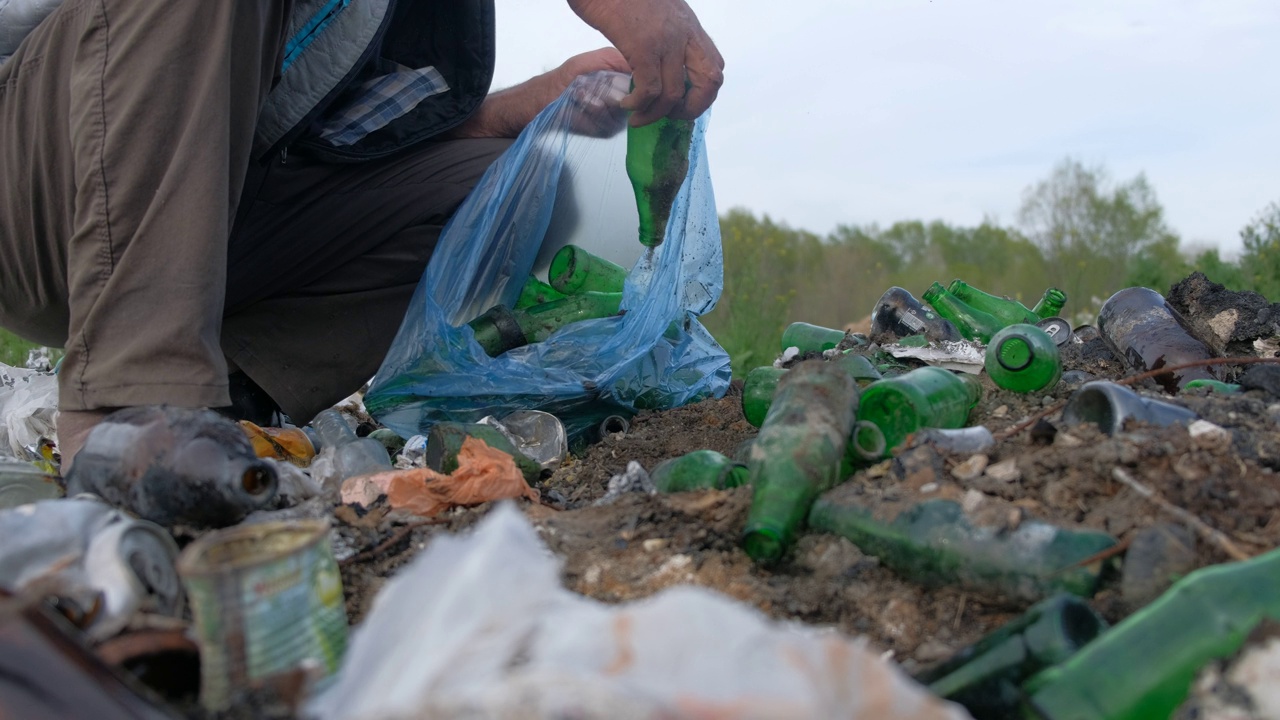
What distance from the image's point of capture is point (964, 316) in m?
2.89

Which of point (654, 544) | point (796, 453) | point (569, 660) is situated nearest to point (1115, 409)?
point (796, 453)

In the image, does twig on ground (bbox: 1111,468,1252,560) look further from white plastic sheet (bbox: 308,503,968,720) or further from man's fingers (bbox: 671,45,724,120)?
man's fingers (bbox: 671,45,724,120)

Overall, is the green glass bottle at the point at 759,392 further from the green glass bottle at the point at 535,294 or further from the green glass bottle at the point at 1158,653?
the green glass bottle at the point at 1158,653

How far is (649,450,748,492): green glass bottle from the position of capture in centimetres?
167

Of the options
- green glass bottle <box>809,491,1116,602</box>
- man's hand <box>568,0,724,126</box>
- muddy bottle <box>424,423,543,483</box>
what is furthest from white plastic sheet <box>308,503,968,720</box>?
man's hand <box>568,0,724,126</box>

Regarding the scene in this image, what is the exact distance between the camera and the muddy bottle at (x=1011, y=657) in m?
0.93

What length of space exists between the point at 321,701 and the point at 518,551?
209 mm

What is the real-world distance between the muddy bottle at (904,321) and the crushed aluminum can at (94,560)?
86.2 inches

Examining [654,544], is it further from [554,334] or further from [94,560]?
[554,334]

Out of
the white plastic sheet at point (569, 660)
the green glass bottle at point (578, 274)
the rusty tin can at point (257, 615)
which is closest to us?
the white plastic sheet at point (569, 660)

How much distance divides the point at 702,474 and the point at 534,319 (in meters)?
1.19

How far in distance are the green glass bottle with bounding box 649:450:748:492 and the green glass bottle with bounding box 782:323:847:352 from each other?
1336 mm

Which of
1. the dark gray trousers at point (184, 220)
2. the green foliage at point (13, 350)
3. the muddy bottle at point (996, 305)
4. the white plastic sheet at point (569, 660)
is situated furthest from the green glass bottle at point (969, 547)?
the green foliage at point (13, 350)

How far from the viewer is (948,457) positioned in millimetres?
1470
